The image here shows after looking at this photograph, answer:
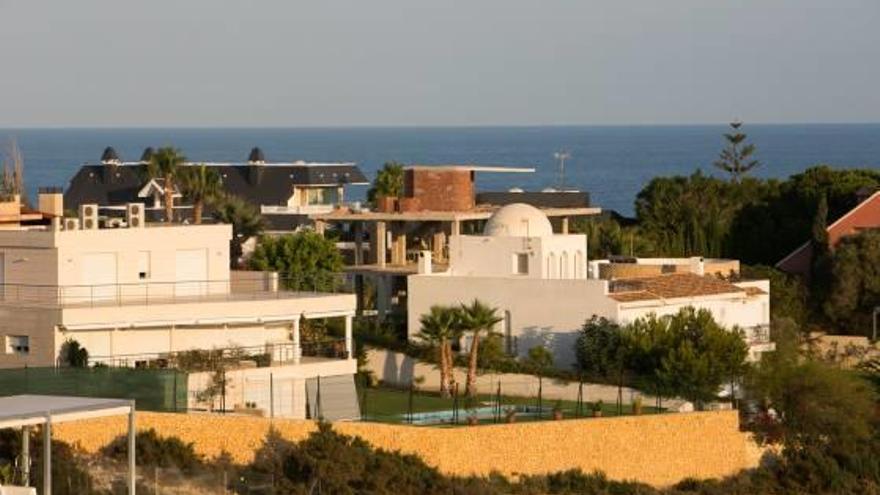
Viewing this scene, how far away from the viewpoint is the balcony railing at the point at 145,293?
43.8 metres

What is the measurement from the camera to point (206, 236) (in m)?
46.8

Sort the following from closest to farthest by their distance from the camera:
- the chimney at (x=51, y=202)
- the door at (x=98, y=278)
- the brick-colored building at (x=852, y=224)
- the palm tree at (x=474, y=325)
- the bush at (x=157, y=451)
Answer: the bush at (x=157, y=451) → the door at (x=98, y=278) → the palm tree at (x=474, y=325) → the chimney at (x=51, y=202) → the brick-colored building at (x=852, y=224)

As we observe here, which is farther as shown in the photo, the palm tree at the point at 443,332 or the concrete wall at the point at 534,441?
the palm tree at the point at 443,332

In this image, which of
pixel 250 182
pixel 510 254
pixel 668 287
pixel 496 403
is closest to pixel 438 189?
pixel 510 254

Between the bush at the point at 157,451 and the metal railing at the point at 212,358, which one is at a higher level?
the metal railing at the point at 212,358

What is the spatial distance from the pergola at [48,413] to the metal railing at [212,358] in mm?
8293

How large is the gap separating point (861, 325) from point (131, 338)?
68.3 ft

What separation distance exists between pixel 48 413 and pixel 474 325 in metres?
17.2

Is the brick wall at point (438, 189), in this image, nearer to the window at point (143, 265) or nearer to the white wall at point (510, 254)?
the white wall at point (510, 254)

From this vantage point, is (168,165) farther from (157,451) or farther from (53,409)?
(53,409)

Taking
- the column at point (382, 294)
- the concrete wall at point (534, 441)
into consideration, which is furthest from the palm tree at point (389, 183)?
the concrete wall at point (534, 441)

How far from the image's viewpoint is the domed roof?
5275 cm

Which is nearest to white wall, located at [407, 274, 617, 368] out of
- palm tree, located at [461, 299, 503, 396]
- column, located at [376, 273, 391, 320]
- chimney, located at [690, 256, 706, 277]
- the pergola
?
palm tree, located at [461, 299, 503, 396]

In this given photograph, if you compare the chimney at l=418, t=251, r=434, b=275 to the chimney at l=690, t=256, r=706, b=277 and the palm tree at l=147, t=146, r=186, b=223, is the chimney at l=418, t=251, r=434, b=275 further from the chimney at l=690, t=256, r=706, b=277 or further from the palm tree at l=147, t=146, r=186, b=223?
the palm tree at l=147, t=146, r=186, b=223
